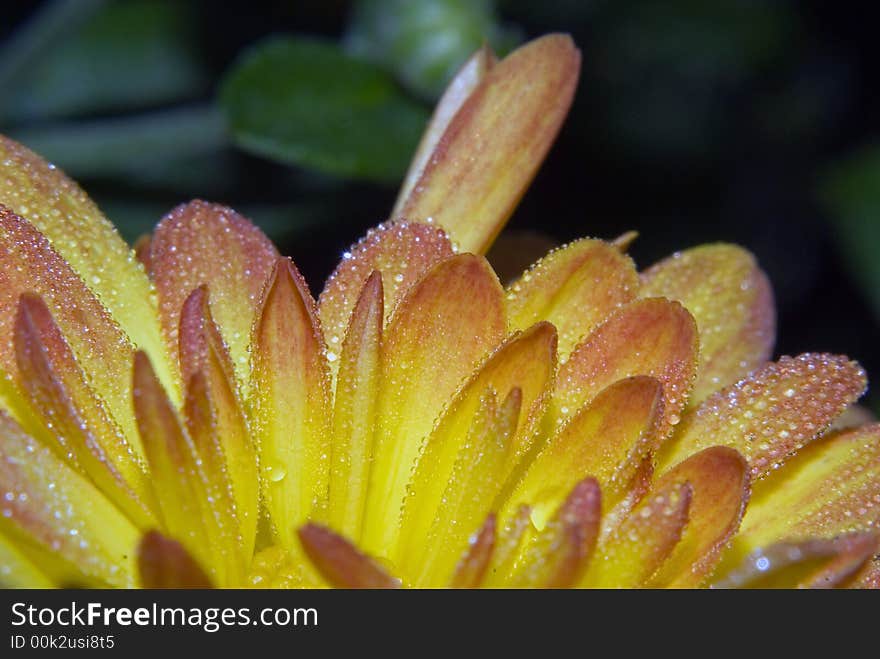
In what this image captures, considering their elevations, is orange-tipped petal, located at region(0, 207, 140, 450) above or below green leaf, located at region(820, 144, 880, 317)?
below

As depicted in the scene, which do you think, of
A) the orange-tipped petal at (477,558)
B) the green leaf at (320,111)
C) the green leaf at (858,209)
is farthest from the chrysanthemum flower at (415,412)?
the green leaf at (858,209)

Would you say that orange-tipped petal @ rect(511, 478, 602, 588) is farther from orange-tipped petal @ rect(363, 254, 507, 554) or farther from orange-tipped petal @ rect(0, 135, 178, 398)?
orange-tipped petal @ rect(0, 135, 178, 398)

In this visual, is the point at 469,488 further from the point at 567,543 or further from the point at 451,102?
the point at 451,102

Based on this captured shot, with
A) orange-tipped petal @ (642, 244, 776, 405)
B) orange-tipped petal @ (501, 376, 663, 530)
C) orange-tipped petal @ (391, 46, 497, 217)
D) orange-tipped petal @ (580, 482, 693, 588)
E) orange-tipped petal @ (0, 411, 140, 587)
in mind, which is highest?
orange-tipped petal @ (391, 46, 497, 217)

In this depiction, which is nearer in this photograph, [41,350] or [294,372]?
[41,350]

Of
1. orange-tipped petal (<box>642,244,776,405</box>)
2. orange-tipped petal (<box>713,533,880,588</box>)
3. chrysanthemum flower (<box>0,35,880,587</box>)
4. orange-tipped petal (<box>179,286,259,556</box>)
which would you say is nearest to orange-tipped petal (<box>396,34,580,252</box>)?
chrysanthemum flower (<box>0,35,880,587</box>)
